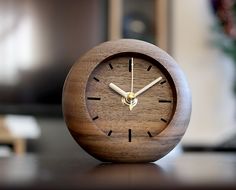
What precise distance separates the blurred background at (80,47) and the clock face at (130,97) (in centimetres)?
199

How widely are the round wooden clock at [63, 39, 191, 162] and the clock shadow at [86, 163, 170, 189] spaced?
0.9 inches

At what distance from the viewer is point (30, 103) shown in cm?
268

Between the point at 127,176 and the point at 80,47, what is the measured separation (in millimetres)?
2231

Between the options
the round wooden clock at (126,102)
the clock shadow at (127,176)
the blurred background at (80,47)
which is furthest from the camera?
the blurred background at (80,47)

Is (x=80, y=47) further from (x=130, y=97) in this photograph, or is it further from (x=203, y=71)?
(x=130, y=97)

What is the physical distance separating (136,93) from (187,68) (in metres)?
2.11

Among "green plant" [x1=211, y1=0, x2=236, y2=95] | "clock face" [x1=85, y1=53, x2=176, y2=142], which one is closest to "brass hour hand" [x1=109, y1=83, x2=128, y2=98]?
"clock face" [x1=85, y1=53, x2=176, y2=142]

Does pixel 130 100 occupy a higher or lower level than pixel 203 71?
lower

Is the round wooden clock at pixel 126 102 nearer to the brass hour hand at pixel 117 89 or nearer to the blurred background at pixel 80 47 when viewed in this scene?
the brass hour hand at pixel 117 89

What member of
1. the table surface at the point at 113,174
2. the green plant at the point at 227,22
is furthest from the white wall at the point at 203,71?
the table surface at the point at 113,174

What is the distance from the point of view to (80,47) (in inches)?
106

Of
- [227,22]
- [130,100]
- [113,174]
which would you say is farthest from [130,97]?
[227,22]

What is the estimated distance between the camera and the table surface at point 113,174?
442 mm

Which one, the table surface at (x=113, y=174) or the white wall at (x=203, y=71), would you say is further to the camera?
the white wall at (x=203, y=71)
